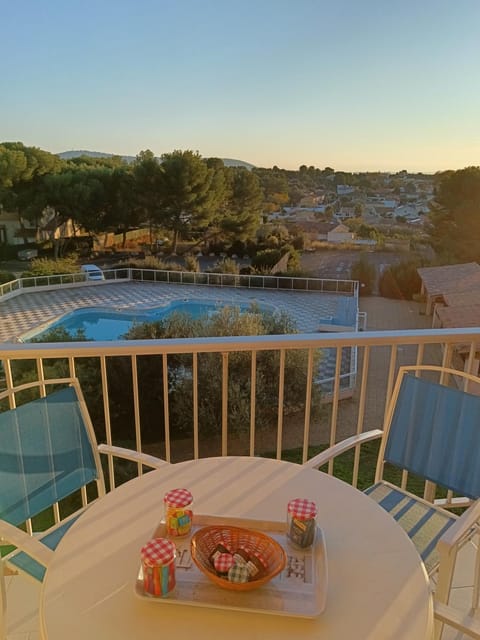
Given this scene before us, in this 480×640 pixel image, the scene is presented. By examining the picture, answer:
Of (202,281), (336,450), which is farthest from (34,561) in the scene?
(202,281)

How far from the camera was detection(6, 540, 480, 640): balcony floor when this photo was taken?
1507mm

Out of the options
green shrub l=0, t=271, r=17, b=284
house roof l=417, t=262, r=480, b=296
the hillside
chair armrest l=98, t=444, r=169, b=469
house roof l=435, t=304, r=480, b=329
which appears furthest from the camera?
the hillside

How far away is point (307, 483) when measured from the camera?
1224 mm

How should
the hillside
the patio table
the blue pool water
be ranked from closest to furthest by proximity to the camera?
the patio table → the blue pool water → the hillside

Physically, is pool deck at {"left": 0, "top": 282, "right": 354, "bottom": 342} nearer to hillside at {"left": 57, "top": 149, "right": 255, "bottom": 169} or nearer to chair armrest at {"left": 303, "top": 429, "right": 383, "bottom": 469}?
hillside at {"left": 57, "top": 149, "right": 255, "bottom": 169}

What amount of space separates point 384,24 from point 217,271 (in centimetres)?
915

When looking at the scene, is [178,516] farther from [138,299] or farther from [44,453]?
[138,299]

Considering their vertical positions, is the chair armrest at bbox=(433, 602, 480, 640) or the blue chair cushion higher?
the chair armrest at bbox=(433, 602, 480, 640)

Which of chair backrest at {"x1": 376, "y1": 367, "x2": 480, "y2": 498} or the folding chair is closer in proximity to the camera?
the folding chair

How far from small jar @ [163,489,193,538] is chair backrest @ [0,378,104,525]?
587 mm

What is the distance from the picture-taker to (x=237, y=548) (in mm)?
950

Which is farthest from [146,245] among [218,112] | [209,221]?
[218,112]

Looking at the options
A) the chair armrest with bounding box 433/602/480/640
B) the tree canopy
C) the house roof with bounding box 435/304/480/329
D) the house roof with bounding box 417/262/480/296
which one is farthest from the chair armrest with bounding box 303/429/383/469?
the tree canopy

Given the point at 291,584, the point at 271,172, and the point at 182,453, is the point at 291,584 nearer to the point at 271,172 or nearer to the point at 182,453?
the point at 182,453
